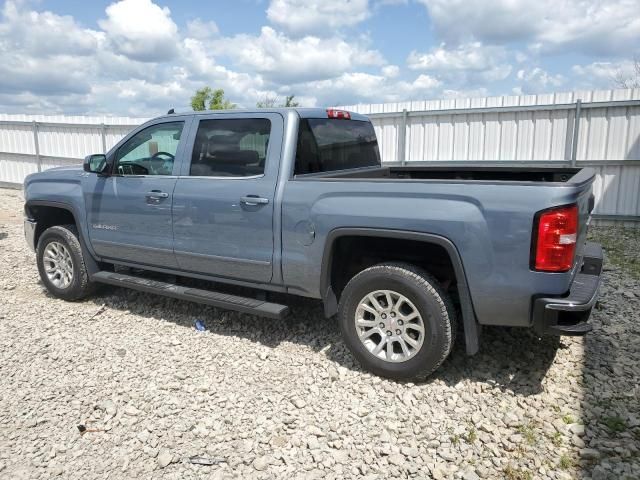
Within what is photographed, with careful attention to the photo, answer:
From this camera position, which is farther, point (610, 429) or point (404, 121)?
point (404, 121)

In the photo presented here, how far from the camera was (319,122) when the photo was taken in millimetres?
4391

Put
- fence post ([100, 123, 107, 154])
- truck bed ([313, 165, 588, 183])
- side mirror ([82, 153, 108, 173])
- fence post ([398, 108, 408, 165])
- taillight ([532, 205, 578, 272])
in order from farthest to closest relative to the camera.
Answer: fence post ([100, 123, 107, 154]) → fence post ([398, 108, 408, 165]) → side mirror ([82, 153, 108, 173]) → truck bed ([313, 165, 588, 183]) → taillight ([532, 205, 578, 272])

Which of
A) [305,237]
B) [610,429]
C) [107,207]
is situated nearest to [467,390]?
[610,429]

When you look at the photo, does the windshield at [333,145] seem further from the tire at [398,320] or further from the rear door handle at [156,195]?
the rear door handle at [156,195]

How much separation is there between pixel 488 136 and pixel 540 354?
7.58 meters

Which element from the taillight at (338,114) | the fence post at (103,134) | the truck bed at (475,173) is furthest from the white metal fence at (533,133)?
the fence post at (103,134)

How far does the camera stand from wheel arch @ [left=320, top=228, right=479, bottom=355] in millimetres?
3318

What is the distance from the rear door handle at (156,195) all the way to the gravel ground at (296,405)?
4.02 ft

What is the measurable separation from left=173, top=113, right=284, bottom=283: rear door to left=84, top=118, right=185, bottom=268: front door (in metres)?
0.17

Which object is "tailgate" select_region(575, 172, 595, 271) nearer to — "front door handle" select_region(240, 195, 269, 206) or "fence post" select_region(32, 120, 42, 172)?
"front door handle" select_region(240, 195, 269, 206)

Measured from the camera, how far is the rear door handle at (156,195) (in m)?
4.62

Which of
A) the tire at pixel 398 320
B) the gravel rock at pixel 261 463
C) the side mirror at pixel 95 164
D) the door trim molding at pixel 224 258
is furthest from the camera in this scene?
the side mirror at pixel 95 164

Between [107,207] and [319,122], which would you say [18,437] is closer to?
[107,207]

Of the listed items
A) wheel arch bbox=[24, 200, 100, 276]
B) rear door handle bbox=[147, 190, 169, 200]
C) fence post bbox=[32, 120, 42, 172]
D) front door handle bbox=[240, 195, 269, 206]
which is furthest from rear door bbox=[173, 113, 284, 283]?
fence post bbox=[32, 120, 42, 172]
